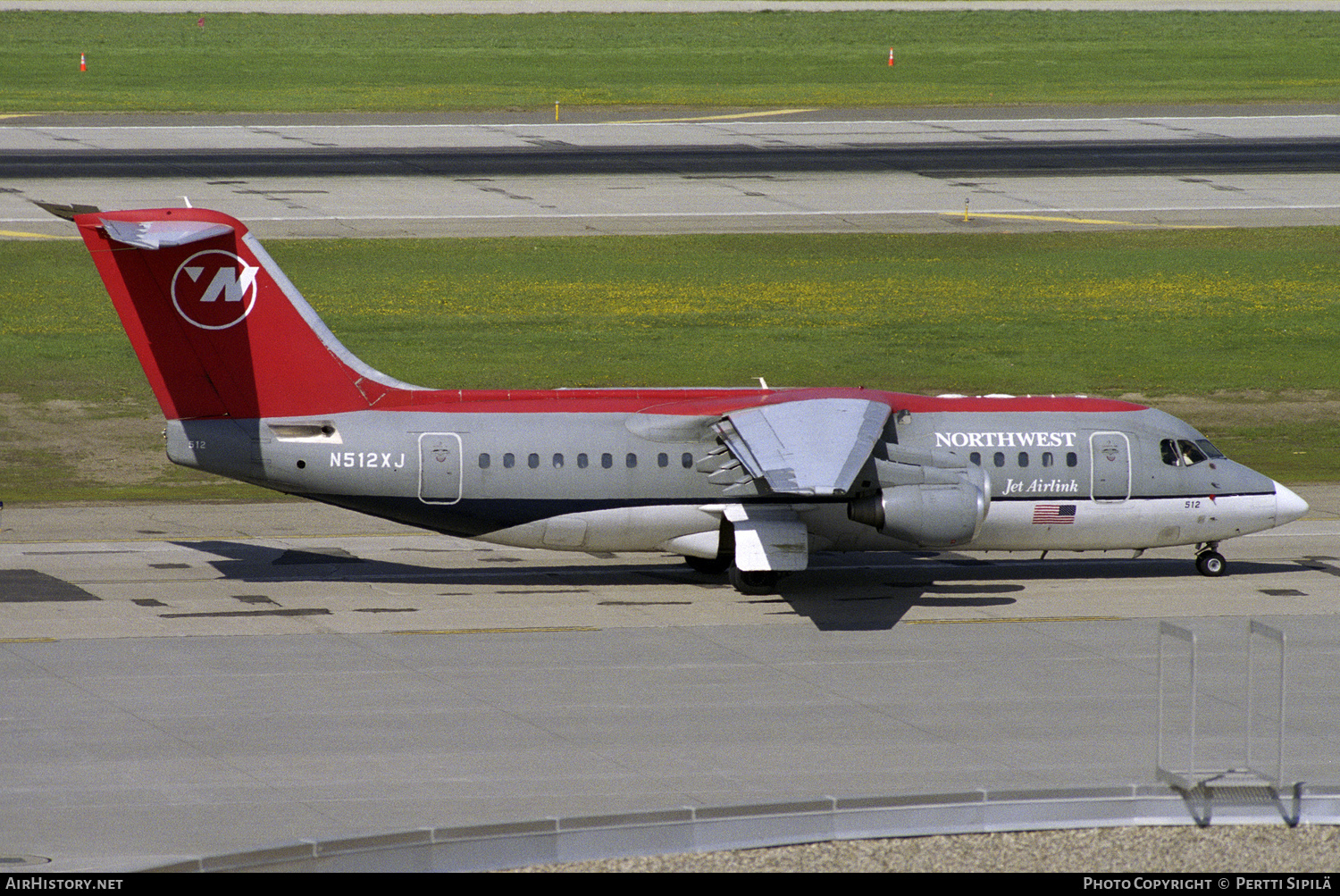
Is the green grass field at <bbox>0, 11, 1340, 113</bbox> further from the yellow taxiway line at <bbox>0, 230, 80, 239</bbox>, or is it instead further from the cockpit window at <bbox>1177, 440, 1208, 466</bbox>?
the cockpit window at <bbox>1177, 440, 1208, 466</bbox>

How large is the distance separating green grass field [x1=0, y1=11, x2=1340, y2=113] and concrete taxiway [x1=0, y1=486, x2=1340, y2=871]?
198 feet

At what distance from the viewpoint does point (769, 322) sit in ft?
192

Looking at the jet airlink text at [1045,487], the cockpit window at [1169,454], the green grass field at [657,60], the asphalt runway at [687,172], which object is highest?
the green grass field at [657,60]

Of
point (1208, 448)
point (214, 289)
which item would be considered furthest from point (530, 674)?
point (1208, 448)

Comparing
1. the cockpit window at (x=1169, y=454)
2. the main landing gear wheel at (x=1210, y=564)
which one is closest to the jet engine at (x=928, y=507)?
the cockpit window at (x=1169, y=454)

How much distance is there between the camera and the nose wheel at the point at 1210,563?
117ft

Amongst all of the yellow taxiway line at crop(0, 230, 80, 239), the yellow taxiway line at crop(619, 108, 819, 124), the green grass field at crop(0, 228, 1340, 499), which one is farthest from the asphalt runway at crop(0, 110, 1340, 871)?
the yellow taxiway line at crop(619, 108, 819, 124)

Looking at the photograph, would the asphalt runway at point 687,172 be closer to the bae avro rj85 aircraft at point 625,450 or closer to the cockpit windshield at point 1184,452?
the bae avro rj85 aircraft at point 625,450

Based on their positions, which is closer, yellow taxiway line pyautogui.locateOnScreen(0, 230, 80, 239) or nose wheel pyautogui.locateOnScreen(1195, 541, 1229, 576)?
nose wheel pyautogui.locateOnScreen(1195, 541, 1229, 576)

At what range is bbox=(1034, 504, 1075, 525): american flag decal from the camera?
34.4 meters

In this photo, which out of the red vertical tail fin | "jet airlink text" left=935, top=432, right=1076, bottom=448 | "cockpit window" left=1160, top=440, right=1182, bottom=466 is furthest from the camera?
"cockpit window" left=1160, top=440, right=1182, bottom=466

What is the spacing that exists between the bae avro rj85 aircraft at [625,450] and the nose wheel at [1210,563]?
423mm

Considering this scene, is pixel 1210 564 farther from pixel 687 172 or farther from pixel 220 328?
pixel 687 172

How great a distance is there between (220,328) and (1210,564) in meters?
20.3
